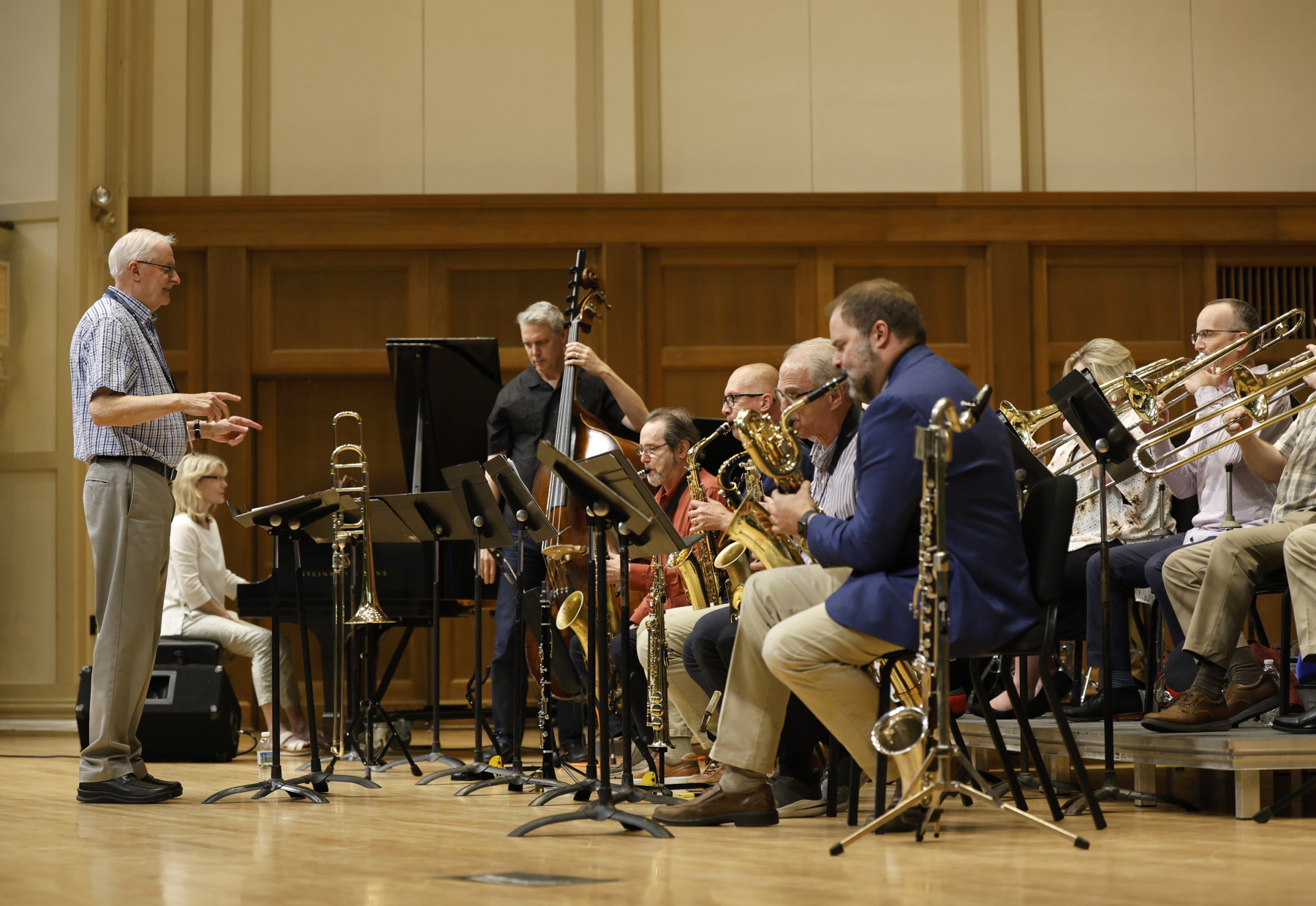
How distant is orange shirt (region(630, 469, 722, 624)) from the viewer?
469cm

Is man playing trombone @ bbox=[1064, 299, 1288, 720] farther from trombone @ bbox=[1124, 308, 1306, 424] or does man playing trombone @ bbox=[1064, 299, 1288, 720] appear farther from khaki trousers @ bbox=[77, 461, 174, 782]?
khaki trousers @ bbox=[77, 461, 174, 782]

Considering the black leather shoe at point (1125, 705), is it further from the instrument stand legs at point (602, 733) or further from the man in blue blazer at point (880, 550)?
the instrument stand legs at point (602, 733)

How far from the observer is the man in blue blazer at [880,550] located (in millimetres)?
3180

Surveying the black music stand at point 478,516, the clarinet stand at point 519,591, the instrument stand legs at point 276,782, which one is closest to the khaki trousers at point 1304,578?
the clarinet stand at point 519,591

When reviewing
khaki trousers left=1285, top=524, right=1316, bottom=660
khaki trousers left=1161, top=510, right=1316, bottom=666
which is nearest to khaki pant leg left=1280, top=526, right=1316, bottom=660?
khaki trousers left=1285, top=524, right=1316, bottom=660

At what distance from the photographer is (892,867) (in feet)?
9.43

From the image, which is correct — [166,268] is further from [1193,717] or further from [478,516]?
[1193,717]

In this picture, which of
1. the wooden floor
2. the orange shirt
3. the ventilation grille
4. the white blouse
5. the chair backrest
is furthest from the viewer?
the ventilation grille

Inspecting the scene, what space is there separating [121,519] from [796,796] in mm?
2096

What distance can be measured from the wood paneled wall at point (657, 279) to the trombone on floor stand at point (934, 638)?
174 inches

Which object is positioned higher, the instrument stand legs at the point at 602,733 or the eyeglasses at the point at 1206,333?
the eyeglasses at the point at 1206,333

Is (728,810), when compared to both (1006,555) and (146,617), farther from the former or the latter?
(146,617)

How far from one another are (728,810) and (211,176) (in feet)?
17.4

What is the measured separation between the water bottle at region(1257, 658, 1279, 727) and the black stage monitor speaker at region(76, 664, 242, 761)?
390 cm
